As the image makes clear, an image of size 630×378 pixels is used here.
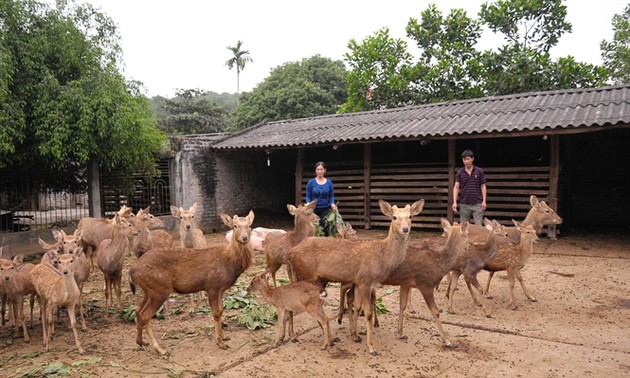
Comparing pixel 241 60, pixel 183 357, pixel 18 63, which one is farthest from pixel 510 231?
pixel 241 60

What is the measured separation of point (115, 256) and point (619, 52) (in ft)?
87.0

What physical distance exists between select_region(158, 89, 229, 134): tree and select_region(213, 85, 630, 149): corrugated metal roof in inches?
909

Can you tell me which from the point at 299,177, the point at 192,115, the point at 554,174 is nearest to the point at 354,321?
the point at 554,174

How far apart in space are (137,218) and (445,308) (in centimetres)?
526

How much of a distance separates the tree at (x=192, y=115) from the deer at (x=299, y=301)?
1376 inches

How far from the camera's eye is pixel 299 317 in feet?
21.6

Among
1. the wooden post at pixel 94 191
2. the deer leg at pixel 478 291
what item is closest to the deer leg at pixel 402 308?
the deer leg at pixel 478 291

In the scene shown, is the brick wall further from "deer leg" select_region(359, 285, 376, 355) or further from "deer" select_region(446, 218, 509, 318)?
"deer leg" select_region(359, 285, 376, 355)

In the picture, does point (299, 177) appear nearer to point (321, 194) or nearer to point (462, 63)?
point (321, 194)

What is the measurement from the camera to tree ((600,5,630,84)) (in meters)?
23.2

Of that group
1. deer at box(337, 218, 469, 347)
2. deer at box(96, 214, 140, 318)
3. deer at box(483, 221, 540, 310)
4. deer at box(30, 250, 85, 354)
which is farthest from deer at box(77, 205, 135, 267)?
deer at box(483, 221, 540, 310)

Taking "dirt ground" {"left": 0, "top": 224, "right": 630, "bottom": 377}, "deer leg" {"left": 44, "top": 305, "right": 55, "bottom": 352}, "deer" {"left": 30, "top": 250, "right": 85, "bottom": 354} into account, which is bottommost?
"dirt ground" {"left": 0, "top": 224, "right": 630, "bottom": 377}

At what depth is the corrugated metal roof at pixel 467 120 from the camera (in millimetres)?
11062

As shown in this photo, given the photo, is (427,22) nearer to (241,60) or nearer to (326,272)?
(326,272)
